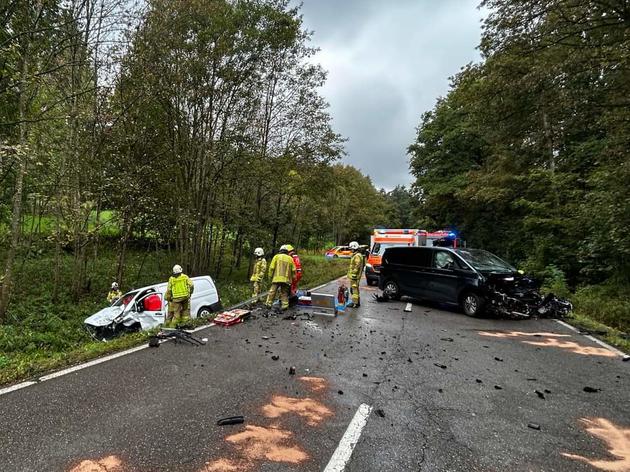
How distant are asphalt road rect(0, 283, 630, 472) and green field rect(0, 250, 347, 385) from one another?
564mm

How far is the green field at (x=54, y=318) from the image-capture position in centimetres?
530

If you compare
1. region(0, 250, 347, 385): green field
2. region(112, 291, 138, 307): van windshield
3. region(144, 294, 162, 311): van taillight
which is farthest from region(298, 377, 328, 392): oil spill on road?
region(112, 291, 138, 307): van windshield

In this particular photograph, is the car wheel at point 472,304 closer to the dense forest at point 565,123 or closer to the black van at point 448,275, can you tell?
the black van at point 448,275

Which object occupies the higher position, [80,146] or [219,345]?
[80,146]

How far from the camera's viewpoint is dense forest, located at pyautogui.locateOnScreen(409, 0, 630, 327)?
9.33 meters

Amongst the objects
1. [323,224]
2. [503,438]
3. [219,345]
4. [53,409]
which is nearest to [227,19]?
[219,345]

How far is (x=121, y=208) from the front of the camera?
12.4 metres

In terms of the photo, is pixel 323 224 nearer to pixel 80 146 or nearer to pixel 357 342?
pixel 80 146

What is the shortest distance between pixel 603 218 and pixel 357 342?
9.69m

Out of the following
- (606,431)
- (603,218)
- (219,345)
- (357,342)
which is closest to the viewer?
(606,431)

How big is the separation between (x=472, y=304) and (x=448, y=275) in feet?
3.47

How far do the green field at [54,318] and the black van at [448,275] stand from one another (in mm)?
5450

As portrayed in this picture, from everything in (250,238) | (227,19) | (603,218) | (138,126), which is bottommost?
(250,238)

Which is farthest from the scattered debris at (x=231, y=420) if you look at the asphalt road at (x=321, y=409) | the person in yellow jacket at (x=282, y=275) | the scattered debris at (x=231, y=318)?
the person in yellow jacket at (x=282, y=275)
